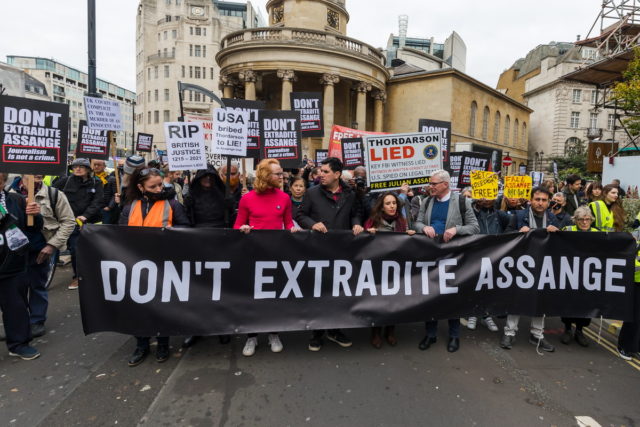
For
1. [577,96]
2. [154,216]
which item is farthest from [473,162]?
[577,96]

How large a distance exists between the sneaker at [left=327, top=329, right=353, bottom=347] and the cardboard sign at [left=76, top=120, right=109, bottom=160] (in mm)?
6207

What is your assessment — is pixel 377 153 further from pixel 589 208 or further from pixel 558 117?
pixel 558 117

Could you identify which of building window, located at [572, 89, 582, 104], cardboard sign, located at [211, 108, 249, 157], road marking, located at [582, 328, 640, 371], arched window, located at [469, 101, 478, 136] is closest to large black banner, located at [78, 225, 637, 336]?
road marking, located at [582, 328, 640, 371]

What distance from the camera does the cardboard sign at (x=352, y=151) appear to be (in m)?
9.43

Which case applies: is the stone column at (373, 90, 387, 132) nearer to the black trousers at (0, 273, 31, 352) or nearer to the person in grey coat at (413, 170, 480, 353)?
the person in grey coat at (413, 170, 480, 353)

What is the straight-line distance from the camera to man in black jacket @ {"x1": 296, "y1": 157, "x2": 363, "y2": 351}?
4207mm

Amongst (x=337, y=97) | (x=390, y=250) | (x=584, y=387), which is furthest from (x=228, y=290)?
(x=337, y=97)

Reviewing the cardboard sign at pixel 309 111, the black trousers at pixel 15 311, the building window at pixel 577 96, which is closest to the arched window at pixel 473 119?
the building window at pixel 577 96

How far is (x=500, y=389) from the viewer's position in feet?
11.1

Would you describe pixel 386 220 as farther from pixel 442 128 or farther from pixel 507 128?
pixel 507 128

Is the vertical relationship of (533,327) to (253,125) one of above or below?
below

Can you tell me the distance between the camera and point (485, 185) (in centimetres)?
528

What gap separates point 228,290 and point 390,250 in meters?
1.80

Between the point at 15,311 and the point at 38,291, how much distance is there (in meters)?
0.70
